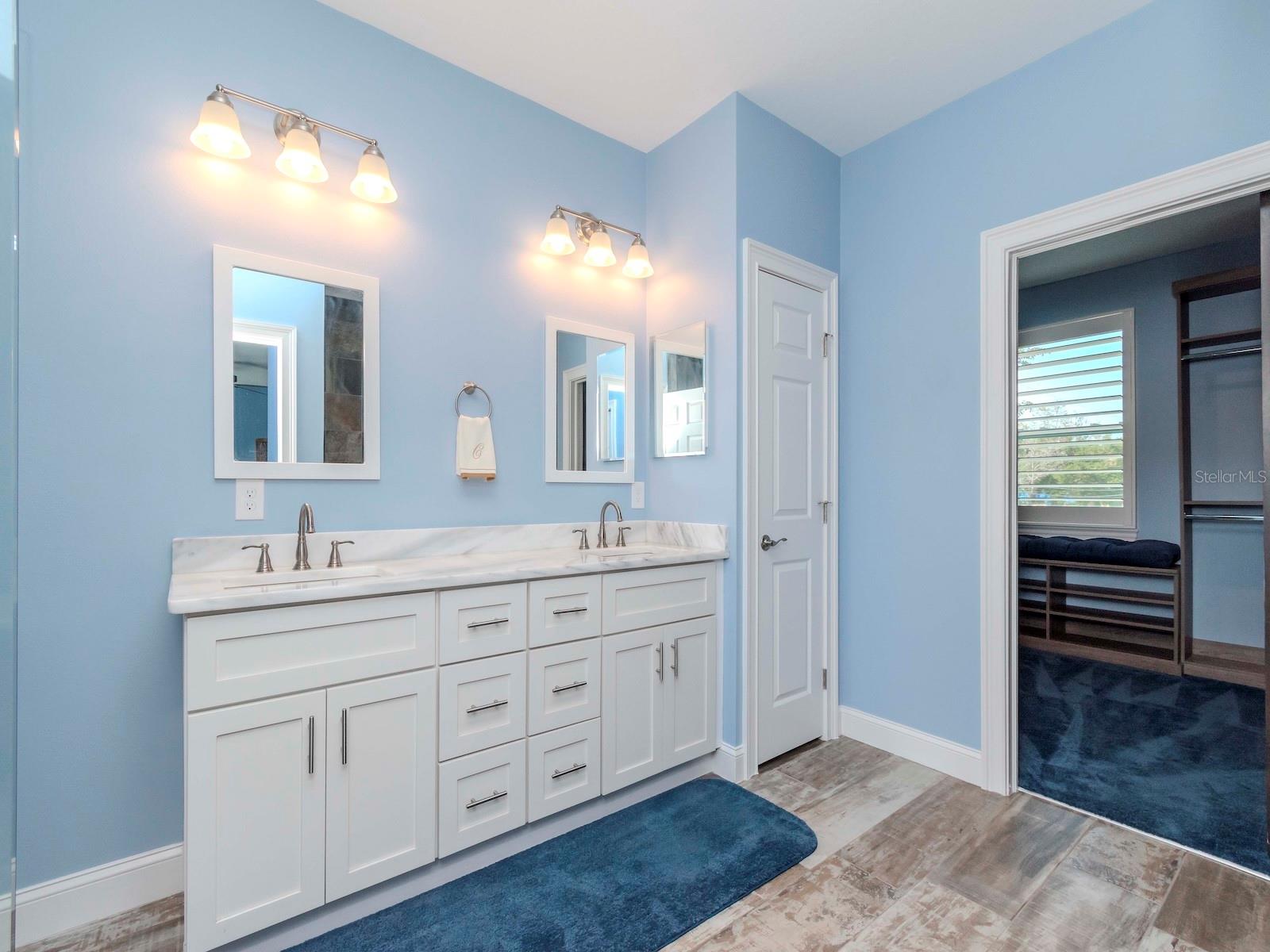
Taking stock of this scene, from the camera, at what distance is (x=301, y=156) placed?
1835 mm

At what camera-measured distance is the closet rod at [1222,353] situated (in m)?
3.53

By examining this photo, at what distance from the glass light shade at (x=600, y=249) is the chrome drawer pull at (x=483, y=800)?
209 centimetres

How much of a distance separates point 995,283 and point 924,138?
778 mm

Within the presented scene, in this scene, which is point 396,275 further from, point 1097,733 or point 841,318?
point 1097,733

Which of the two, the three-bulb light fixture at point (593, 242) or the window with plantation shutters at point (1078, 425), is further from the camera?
the window with plantation shutters at point (1078, 425)

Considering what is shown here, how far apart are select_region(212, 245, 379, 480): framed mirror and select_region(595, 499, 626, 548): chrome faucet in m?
0.97

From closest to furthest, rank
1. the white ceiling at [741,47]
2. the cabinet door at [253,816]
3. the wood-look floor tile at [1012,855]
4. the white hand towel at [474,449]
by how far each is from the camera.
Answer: the cabinet door at [253,816] → the wood-look floor tile at [1012,855] → the white ceiling at [741,47] → the white hand towel at [474,449]

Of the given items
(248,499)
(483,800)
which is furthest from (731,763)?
(248,499)

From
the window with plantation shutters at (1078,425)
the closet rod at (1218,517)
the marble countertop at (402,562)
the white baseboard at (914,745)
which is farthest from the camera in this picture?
the window with plantation shutters at (1078,425)

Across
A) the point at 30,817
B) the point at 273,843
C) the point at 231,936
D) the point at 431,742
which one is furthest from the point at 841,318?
the point at 30,817

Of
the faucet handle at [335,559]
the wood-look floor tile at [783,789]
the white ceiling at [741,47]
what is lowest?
the wood-look floor tile at [783,789]

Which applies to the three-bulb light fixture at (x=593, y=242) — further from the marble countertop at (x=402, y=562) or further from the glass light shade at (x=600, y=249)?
the marble countertop at (x=402, y=562)

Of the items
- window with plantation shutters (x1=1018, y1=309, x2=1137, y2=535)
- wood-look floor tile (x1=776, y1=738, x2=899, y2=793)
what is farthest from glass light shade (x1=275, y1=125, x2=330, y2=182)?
window with plantation shutters (x1=1018, y1=309, x2=1137, y2=535)

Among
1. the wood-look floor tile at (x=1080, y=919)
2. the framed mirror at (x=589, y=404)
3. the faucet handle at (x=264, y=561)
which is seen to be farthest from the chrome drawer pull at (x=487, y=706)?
the wood-look floor tile at (x=1080, y=919)
